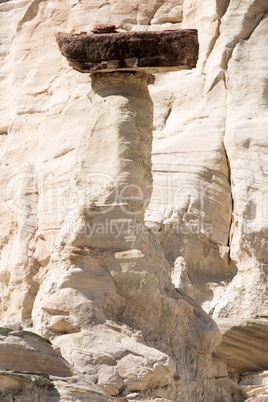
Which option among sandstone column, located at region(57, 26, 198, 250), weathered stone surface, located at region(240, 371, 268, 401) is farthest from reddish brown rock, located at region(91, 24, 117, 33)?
weathered stone surface, located at region(240, 371, 268, 401)

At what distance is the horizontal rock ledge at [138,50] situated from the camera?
9703mm

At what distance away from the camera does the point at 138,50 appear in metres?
9.74

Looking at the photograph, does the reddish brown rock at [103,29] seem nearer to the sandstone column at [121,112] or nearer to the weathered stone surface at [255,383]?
the sandstone column at [121,112]

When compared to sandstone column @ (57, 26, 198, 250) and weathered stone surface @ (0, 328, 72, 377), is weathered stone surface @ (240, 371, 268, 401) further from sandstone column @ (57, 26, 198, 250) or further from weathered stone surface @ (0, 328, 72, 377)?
weathered stone surface @ (0, 328, 72, 377)

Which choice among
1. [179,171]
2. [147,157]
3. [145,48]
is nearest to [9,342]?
[147,157]

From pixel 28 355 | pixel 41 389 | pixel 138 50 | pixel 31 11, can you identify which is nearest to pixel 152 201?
pixel 138 50

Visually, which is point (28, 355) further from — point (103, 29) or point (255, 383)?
point (255, 383)

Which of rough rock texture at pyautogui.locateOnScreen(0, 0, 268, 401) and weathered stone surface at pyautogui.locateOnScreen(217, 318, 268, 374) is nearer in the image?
rough rock texture at pyautogui.locateOnScreen(0, 0, 268, 401)

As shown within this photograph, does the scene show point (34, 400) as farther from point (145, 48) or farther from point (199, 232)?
point (199, 232)

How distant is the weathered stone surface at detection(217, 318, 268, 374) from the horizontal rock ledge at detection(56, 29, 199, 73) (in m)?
3.75

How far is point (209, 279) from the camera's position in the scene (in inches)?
563

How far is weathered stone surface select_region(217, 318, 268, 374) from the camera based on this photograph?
11.8 metres

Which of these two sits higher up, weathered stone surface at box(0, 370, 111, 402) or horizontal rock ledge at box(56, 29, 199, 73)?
horizontal rock ledge at box(56, 29, 199, 73)

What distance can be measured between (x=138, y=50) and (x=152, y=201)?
4.97m
